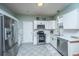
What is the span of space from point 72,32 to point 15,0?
10.3 feet

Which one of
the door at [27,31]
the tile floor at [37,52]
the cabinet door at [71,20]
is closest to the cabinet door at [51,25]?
the door at [27,31]

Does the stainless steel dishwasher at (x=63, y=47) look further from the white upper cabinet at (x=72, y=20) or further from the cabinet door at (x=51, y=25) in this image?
the cabinet door at (x=51, y=25)

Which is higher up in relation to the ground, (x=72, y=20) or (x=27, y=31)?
(x=72, y=20)

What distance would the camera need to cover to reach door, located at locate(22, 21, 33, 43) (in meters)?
6.58

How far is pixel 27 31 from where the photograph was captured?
6.62 m

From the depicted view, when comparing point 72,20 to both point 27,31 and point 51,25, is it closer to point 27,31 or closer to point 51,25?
point 51,25

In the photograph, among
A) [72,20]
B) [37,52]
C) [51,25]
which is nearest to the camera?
[72,20]

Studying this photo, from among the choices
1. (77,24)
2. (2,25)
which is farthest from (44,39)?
(2,25)

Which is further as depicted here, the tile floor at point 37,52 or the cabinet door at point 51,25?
the cabinet door at point 51,25

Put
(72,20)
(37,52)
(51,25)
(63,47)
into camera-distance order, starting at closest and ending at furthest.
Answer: (72,20), (63,47), (37,52), (51,25)

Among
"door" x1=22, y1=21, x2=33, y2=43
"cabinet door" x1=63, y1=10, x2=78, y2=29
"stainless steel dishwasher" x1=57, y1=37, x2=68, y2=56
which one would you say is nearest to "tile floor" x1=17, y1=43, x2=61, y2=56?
"stainless steel dishwasher" x1=57, y1=37, x2=68, y2=56

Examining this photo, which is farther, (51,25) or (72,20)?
(51,25)

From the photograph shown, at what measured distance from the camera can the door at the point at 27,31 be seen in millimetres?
6582

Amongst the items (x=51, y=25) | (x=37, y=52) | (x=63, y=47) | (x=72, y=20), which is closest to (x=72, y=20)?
(x=72, y=20)
